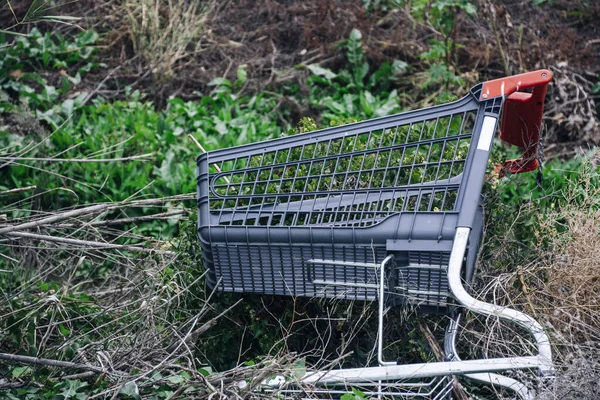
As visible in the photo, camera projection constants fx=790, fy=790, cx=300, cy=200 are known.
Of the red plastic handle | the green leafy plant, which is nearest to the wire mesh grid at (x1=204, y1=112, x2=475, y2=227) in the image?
the red plastic handle

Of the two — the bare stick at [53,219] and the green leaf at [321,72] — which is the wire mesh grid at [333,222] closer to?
the bare stick at [53,219]

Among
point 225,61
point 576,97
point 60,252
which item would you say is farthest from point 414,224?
point 225,61

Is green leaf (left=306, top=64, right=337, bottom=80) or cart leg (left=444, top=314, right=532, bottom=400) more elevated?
cart leg (left=444, top=314, right=532, bottom=400)

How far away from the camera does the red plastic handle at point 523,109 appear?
8.18 ft

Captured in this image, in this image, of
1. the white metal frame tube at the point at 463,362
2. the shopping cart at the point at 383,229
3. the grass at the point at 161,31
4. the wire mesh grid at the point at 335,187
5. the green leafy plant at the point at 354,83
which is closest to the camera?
the white metal frame tube at the point at 463,362

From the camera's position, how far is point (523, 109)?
269 centimetres

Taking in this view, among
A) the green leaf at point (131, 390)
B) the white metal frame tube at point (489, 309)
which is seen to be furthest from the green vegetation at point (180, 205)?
the white metal frame tube at point (489, 309)

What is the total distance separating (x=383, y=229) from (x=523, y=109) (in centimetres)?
67

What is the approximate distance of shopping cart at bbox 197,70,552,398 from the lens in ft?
7.76

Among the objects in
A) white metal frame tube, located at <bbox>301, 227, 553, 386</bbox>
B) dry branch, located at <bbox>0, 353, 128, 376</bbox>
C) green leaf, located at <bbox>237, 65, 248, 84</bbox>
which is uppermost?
white metal frame tube, located at <bbox>301, 227, 553, 386</bbox>

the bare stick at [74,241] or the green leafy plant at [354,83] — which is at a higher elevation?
the bare stick at [74,241]

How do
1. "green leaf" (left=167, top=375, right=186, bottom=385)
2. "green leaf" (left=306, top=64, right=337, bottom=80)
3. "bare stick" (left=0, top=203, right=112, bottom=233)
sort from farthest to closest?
"green leaf" (left=306, top=64, right=337, bottom=80) < "bare stick" (left=0, top=203, right=112, bottom=233) < "green leaf" (left=167, top=375, right=186, bottom=385)

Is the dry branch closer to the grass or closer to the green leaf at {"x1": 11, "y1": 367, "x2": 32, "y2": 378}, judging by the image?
the green leaf at {"x1": 11, "y1": 367, "x2": 32, "y2": 378}

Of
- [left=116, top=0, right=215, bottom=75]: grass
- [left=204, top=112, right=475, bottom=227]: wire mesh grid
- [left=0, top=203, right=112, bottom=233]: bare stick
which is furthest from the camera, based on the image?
[left=116, top=0, right=215, bottom=75]: grass
